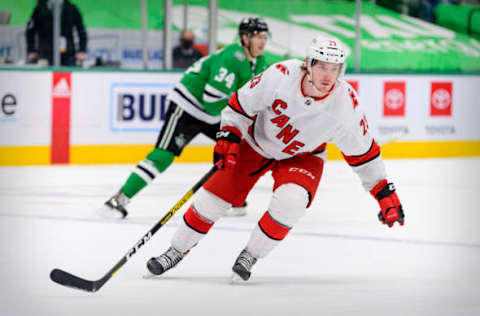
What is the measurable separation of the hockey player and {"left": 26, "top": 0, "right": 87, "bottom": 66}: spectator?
4.41 meters

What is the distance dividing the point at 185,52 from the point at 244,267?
201 inches

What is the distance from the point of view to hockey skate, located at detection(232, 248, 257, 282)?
3793 mm

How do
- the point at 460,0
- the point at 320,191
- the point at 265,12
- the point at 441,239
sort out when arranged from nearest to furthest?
the point at 441,239 < the point at 320,191 < the point at 265,12 < the point at 460,0

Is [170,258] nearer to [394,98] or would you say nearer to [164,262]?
[164,262]

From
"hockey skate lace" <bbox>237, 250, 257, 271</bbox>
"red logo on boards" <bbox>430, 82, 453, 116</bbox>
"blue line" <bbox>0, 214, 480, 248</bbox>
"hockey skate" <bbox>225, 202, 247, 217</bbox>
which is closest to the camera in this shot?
"hockey skate lace" <bbox>237, 250, 257, 271</bbox>

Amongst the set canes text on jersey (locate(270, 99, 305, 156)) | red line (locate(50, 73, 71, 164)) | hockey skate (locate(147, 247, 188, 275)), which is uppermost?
canes text on jersey (locate(270, 99, 305, 156))

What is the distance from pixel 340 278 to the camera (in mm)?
4055

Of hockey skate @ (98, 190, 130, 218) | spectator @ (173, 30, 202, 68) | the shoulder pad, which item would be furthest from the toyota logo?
hockey skate @ (98, 190, 130, 218)

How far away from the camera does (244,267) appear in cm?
379

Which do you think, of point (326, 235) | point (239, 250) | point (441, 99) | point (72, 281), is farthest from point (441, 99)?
point (72, 281)

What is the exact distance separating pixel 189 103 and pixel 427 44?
4.97 m

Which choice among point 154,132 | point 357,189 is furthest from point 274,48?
point 357,189

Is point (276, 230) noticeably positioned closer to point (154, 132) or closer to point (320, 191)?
point (320, 191)

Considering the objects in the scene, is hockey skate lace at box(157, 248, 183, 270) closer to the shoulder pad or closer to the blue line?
the blue line
